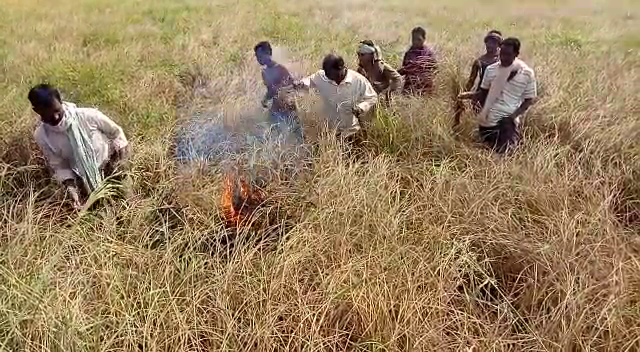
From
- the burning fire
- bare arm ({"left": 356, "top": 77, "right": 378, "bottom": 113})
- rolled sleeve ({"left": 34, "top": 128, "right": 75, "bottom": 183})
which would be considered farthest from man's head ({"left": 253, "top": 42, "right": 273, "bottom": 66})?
rolled sleeve ({"left": 34, "top": 128, "right": 75, "bottom": 183})

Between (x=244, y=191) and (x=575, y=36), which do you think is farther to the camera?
(x=575, y=36)

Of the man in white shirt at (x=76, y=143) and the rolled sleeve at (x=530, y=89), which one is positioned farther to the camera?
the rolled sleeve at (x=530, y=89)

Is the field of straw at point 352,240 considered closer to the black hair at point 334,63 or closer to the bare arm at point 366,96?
the bare arm at point 366,96

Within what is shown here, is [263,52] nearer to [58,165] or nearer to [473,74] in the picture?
[473,74]

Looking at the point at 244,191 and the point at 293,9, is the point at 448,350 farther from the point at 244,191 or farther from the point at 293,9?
the point at 293,9

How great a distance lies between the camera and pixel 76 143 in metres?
3.33

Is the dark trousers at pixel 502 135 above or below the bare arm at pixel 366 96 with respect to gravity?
below

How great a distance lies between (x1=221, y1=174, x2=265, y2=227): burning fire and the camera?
3338mm

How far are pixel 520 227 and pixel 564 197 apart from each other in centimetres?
40

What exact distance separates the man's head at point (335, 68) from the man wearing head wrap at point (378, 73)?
661mm

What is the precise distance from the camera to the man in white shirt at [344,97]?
13.6 feet

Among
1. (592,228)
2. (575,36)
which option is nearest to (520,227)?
(592,228)

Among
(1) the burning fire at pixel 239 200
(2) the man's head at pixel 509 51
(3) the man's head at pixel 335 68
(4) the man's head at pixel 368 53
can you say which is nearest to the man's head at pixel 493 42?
(2) the man's head at pixel 509 51

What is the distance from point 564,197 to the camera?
3.35 meters
